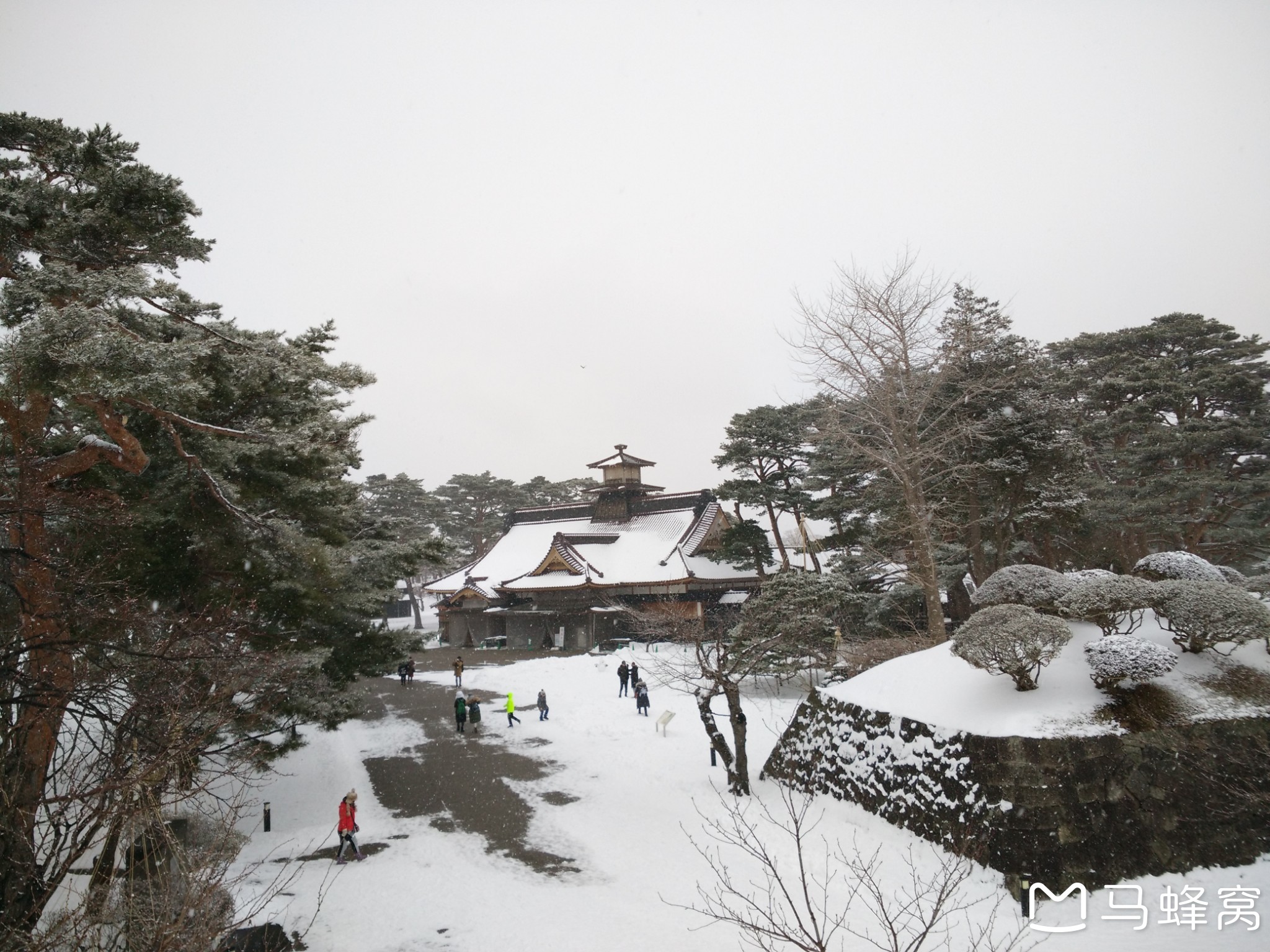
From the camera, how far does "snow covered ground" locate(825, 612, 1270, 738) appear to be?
802 centimetres

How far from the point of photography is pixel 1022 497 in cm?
1692

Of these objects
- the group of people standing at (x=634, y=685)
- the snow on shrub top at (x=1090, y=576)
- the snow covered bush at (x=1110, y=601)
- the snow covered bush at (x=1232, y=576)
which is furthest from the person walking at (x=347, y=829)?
the snow covered bush at (x=1232, y=576)

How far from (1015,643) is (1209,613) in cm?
246

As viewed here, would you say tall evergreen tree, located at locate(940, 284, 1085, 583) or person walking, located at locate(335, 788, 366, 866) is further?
tall evergreen tree, located at locate(940, 284, 1085, 583)

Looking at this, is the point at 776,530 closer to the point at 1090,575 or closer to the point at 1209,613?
the point at 1090,575

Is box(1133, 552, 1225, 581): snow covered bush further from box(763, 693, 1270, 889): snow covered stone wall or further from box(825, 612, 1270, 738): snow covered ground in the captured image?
box(763, 693, 1270, 889): snow covered stone wall

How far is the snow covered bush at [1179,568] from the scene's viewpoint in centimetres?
980

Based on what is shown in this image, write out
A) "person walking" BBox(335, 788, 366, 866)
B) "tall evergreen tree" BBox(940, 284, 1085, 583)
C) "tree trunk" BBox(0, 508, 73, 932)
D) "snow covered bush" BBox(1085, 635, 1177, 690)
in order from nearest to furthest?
"tree trunk" BBox(0, 508, 73, 932) < "snow covered bush" BBox(1085, 635, 1177, 690) < "person walking" BBox(335, 788, 366, 866) < "tall evergreen tree" BBox(940, 284, 1085, 583)

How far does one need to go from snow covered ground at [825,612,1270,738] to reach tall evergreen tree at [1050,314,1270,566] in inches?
351

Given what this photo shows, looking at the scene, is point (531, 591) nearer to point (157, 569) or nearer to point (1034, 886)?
point (157, 569)

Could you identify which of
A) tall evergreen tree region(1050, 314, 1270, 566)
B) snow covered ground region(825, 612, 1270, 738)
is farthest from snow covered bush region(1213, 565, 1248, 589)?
tall evergreen tree region(1050, 314, 1270, 566)

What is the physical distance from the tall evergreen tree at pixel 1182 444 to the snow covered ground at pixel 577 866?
1197 centimetres

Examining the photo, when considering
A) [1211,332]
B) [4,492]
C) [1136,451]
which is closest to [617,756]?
[4,492]

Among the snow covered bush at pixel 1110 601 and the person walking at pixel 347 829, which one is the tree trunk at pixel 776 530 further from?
the person walking at pixel 347 829
